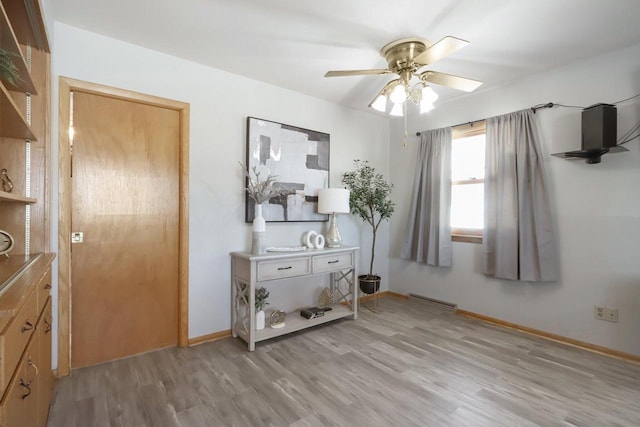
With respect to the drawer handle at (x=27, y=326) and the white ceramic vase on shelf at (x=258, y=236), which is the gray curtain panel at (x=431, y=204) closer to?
the white ceramic vase on shelf at (x=258, y=236)

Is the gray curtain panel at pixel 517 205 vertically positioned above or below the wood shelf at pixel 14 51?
below

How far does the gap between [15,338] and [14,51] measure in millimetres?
1247

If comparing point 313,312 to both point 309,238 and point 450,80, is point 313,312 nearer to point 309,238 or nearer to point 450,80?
point 309,238

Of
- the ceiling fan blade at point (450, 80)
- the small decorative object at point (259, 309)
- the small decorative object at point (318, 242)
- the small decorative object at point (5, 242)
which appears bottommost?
the small decorative object at point (259, 309)

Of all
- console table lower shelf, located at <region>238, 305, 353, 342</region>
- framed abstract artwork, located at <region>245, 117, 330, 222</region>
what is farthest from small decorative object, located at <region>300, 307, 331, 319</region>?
framed abstract artwork, located at <region>245, 117, 330, 222</region>

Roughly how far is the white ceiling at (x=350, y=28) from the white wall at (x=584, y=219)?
0.78 ft

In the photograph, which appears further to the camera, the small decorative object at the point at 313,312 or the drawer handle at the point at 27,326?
the small decorative object at the point at 313,312

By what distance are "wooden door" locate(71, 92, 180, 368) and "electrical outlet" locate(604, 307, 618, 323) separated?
12.2 ft

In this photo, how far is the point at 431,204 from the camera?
375 centimetres

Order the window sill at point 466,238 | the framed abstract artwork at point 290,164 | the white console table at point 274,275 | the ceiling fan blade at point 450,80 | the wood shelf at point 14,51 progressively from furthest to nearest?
the window sill at point 466,238
the framed abstract artwork at point 290,164
the white console table at point 274,275
the ceiling fan blade at point 450,80
the wood shelf at point 14,51

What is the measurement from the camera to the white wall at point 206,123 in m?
2.28

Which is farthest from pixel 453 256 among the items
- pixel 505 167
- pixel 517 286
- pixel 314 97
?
pixel 314 97

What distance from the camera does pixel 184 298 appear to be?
8.82ft

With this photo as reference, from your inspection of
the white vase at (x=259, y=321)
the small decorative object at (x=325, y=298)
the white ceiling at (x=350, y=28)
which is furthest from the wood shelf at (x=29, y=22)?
the small decorative object at (x=325, y=298)
